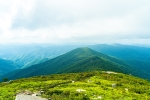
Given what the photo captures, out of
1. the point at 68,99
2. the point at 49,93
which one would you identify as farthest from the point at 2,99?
the point at 68,99


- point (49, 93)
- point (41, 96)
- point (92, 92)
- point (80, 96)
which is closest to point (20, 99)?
point (41, 96)

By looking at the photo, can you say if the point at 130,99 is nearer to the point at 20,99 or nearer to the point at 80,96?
the point at 80,96

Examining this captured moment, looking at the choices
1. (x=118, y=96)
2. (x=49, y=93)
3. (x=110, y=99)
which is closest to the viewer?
(x=110, y=99)

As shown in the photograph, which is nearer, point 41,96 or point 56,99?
point 56,99

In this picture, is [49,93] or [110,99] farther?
[49,93]

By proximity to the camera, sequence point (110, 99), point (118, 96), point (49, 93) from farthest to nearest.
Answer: point (49, 93) → point (118, 96) → point (110, 99)

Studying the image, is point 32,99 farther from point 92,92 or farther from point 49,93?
point 92,92

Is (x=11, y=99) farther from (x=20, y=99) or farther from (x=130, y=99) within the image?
(x=130, y=99)

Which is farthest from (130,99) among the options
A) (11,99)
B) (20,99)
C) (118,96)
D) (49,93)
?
(11,99)

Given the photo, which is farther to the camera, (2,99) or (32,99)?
(2,99)
